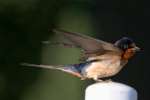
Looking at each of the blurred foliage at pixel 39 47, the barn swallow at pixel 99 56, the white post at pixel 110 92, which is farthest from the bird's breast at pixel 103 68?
the blurred foliage at pixel 39 47

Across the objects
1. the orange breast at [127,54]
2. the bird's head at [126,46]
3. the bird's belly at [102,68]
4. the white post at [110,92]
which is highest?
the bird's head at [126,46]

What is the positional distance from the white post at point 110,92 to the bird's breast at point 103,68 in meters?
0.34

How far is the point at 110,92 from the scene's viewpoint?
213 centimetres

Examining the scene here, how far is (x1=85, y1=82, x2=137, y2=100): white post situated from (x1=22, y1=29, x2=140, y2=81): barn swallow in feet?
0.57

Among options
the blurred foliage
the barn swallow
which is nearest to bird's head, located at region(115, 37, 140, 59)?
the barn swallow

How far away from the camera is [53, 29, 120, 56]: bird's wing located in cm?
225

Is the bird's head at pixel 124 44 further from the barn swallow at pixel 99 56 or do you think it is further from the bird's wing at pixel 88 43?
the bird's wing at pixel 88 43

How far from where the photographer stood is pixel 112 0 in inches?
215

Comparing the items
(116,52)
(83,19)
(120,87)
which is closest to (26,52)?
(83,19)

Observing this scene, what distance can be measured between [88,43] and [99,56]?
7.4 inches

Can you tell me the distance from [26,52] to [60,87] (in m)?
0.32

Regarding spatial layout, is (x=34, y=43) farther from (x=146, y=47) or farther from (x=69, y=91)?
(x=146, y=47)

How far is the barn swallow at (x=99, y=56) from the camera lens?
2289mm

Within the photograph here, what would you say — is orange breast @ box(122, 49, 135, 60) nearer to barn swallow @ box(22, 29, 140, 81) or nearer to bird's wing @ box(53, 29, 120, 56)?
barn swallow @ box(22, 29, 140, 81)
